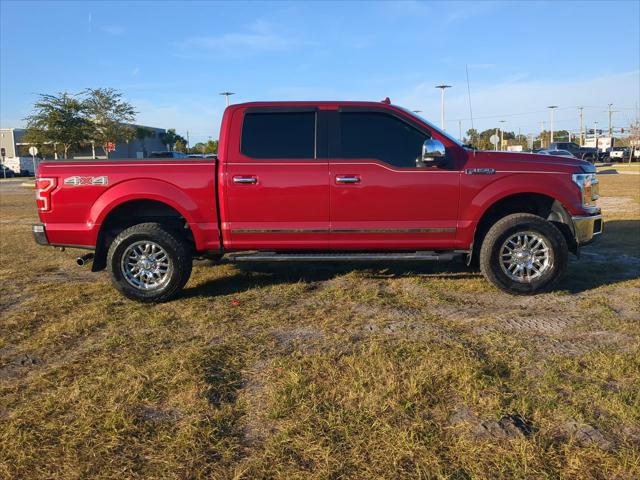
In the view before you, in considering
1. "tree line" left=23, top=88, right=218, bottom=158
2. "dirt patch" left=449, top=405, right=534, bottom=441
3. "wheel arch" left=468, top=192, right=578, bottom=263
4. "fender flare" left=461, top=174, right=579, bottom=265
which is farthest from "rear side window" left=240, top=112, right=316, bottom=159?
"tree line" left=23, top=88, right=218, bottom=158

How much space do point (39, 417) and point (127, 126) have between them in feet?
124

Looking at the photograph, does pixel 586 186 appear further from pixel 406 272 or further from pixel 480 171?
pixel 406 272

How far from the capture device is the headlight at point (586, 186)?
17.1 feet

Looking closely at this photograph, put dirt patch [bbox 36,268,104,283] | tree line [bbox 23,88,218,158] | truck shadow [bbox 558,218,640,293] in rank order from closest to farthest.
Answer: truck shadow [bbox 558,218,640,293] < dirt patch [bbox 36,268,104,283] < tree line [bbox 23,88,218,158]

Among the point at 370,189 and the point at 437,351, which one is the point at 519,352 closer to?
the point at 437,351

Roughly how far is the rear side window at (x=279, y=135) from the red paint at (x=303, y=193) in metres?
0.12

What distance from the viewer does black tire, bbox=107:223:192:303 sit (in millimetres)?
5094

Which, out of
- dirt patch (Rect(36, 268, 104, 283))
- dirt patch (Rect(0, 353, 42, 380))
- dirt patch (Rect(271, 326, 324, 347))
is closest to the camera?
dirt patch (Rect(0, 353, 42, 380))

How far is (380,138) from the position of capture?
5.23m

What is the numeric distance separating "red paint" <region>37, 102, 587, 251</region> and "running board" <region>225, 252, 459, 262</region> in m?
0.17

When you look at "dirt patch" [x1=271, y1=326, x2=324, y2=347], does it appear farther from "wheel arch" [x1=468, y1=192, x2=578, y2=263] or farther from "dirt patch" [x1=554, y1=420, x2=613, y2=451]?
"wheel arch" [x1=468, y1=192, x2=578, y2=263]

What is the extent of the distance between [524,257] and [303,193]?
7.91 ft

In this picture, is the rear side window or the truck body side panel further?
the rear side window

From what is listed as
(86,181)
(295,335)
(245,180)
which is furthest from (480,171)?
(86,181)
